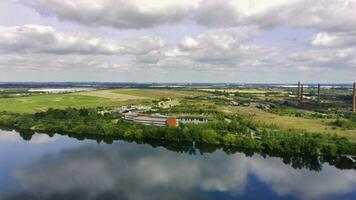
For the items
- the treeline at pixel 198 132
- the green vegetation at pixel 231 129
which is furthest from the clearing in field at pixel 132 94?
the treeline at pixel 198 132

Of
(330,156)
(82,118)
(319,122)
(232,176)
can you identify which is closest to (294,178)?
(232,176)

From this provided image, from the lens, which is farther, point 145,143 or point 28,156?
point 145,143

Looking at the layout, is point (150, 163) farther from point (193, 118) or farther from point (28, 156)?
point (193, 118)

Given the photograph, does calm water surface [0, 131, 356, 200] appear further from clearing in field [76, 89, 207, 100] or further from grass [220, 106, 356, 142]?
clearing in field [76, 89, 207, 100]

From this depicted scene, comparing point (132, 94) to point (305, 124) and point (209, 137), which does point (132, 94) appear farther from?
point (209, 137)

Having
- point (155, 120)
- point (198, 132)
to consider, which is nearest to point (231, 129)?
point (198, 132)

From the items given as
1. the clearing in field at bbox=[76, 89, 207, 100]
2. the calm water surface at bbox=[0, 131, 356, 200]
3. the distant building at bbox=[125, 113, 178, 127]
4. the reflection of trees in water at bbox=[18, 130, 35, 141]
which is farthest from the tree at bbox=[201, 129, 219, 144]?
the clearing in field at bbox=[76, 89, 207, 100]
